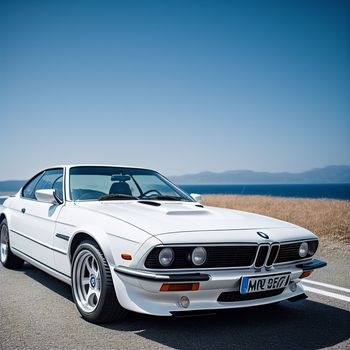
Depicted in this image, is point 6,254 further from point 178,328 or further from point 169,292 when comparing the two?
point 169,292

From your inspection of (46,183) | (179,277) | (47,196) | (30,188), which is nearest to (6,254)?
(30,188)

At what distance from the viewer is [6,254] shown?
5.55 metres

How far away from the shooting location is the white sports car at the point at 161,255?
2.91 meters

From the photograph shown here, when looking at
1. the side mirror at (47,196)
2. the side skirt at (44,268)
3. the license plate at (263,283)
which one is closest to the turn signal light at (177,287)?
the license plate at (263,283)

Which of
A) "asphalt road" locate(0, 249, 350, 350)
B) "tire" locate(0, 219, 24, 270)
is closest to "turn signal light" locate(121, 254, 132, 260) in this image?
"asphalt road" locate(0, 249, 350, 350)

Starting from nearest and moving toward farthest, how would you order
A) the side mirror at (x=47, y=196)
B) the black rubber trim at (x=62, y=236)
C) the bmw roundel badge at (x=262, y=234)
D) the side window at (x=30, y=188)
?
1. the bmw roundel badge at (x=262, y=234)
2. the black rubber trim at (x=62, y=236)
3. the side mirror at (x=47, y=196)
4. the side window at (x=30, y=188)

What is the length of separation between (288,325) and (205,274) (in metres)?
1.03

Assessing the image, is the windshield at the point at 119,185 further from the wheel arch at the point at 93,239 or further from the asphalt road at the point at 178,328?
the asphalt road at the point at 178,328

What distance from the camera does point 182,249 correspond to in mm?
2936

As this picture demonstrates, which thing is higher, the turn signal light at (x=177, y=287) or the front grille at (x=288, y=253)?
the front grille at (x=288, y=253)

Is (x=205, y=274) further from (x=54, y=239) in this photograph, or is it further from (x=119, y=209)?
(x=54, y=239)

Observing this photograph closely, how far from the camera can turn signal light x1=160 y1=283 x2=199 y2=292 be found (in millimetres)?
2846

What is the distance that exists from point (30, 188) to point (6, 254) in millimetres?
986

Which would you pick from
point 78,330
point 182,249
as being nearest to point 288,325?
point 182,249
